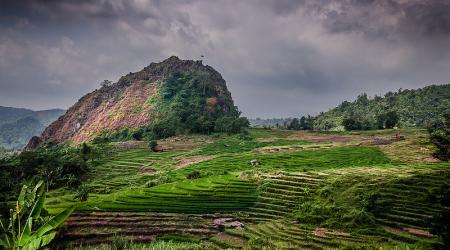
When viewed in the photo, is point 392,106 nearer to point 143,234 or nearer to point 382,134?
point 382,134

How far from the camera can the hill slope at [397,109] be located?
367 feet

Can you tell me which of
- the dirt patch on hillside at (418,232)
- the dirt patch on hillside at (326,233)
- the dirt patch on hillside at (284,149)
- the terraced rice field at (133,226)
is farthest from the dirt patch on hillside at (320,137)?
the terraced rice field at (133,226)

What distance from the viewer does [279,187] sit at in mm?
40469

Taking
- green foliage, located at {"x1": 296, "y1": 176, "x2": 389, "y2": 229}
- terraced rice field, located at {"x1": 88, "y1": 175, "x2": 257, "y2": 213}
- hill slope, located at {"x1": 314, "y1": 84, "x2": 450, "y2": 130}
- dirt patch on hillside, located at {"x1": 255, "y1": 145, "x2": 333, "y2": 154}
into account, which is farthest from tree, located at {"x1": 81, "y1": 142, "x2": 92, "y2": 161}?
hill slope, located at {"x1": 314, "y1": 84, "x2": 450, "y2": 130}

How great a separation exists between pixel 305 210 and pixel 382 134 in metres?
54.0

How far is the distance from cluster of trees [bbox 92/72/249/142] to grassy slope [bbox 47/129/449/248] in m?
30.7

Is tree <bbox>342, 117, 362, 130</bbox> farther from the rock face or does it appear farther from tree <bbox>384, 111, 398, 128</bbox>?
the rock face

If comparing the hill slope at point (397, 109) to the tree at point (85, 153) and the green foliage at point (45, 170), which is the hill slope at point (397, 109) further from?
the green foliage at point (45, 170)

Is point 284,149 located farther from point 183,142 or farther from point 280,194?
point 280,194

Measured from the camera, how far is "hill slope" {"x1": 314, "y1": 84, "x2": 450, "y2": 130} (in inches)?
4409

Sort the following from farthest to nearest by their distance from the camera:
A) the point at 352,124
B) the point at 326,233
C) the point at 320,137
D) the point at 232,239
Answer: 1. the point at 352,124
2. the point at 320,137
3. the point at 326,233
4. the point at 232,239

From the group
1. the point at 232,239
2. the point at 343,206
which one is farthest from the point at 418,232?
the point at 232,239

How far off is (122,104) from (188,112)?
101ft

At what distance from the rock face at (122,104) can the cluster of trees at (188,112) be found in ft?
6.72
